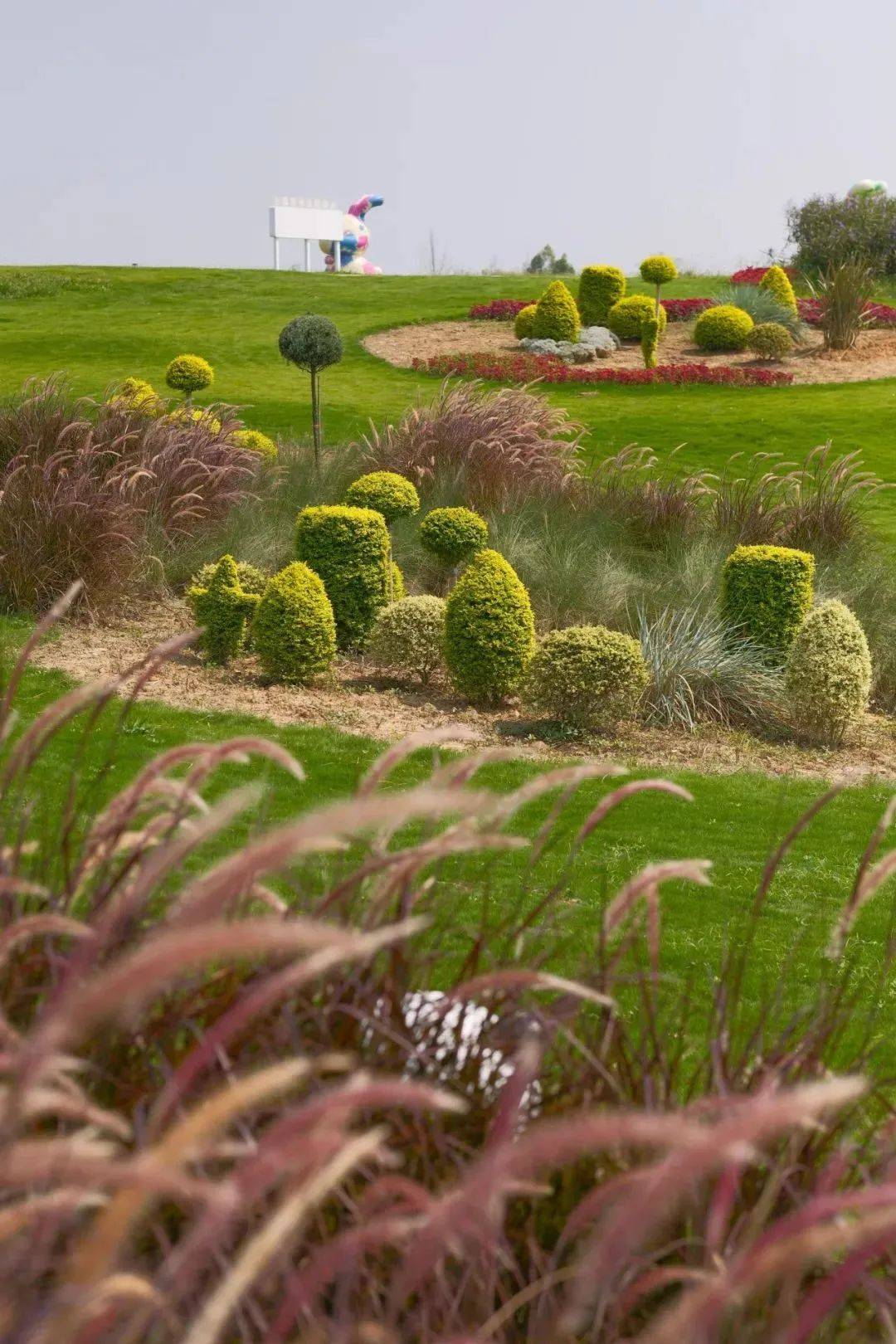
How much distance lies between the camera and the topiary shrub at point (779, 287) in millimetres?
31656

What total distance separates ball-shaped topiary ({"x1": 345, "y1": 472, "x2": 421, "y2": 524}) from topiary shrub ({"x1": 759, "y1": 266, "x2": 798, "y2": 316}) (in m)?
21.0

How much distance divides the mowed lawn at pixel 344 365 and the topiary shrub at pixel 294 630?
5765 millimetres

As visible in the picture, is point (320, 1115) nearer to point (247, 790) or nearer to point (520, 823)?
point (247, 790)

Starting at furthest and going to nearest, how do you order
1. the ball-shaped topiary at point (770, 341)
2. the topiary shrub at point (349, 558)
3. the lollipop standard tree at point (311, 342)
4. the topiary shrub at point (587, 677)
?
the ball-shaped topiary at point (770, 341) < the lollipop standard tree at point (311, 342) < the topiary shrub at point (349, 558) < the topiary shrub at point (587, 677)

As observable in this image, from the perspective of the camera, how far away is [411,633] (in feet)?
35.4

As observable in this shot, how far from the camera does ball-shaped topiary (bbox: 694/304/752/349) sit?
29.0m

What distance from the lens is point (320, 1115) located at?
1147mm

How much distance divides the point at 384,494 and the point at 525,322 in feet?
58.5

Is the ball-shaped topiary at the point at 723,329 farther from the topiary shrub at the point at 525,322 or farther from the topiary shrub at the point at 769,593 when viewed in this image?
the topiary shrub at the point at 769,593

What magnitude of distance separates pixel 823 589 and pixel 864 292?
1921cm

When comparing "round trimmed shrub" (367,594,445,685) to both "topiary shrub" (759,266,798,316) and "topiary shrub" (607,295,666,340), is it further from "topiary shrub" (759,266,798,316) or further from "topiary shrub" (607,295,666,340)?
"topiary shrub" (759,266,798,316)

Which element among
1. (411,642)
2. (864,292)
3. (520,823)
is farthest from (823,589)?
(864,292)

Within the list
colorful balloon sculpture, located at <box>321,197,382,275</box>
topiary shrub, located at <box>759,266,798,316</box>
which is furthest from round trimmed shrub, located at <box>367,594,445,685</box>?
colorful balloon sculpture, located at <box>321,197,382,275</box>

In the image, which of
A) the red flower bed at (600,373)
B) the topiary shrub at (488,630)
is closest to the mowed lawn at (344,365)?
the red flower bed at (600,373)
